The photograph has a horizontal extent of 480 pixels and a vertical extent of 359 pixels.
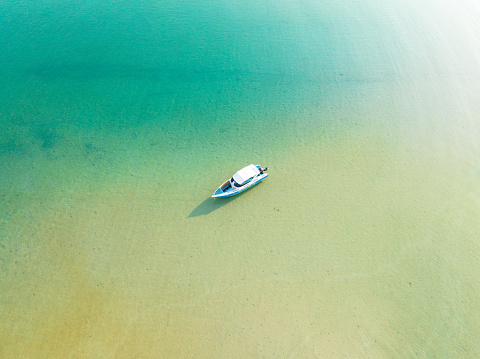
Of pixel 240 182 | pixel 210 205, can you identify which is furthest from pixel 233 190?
pixel 210 205

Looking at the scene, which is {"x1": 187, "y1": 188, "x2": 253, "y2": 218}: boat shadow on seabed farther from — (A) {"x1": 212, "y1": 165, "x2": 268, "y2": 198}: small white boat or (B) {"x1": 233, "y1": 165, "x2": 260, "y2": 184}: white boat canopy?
(B) {"x1": 233, "y1": 165, "x2": 260, "y2": 184}: white boat canopy

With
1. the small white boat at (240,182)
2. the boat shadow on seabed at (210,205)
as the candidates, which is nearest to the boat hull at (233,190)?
the small white boat at (240,182)

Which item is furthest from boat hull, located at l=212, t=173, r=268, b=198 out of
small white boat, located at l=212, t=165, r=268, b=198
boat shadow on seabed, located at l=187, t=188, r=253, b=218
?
boat shadow on seabed, located at l=187, t=188, r=253, b=218

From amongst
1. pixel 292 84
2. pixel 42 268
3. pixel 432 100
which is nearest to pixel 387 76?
pixel 432 100

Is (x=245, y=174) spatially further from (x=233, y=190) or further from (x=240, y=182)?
(x=233, y=190)

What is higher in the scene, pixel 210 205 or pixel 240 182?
pixel 240 182

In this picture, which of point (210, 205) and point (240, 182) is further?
point (210, 205)
